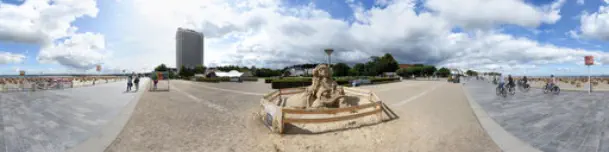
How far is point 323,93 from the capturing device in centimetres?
1088

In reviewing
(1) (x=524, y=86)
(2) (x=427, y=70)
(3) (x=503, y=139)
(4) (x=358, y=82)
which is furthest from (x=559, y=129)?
(2) (x=427, y=70)

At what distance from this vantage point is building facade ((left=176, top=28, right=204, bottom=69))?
115769 mm

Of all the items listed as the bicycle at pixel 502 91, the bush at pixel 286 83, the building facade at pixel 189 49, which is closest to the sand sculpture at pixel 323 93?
the bicycle at pixel 502 91

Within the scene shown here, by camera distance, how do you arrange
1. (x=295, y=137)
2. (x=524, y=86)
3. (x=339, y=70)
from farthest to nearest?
1. (x=339, y=70)
2. (x=524, y=86)
3. (x=295, y=137)

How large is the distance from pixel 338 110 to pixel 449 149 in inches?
111

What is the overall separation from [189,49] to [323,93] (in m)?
124

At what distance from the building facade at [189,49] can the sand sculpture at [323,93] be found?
11646 cm

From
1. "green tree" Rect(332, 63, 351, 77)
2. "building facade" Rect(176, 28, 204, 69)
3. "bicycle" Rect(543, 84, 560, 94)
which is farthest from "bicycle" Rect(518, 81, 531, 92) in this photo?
"building facade" Rect(176, 28, 204, 69)

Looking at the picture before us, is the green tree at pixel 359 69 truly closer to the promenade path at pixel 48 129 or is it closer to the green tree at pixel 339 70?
the green tree at pixel 339 70

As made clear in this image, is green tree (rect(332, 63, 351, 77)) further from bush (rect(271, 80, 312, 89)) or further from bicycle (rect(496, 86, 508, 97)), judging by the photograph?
Result: bicycle (rect(496, 86, 508, 97))

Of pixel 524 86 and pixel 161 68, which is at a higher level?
pixel 161 68

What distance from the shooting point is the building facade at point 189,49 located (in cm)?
11577

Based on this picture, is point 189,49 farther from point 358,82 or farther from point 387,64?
point 358,82

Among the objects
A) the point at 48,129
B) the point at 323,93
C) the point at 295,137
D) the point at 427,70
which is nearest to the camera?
the point at 295,137
